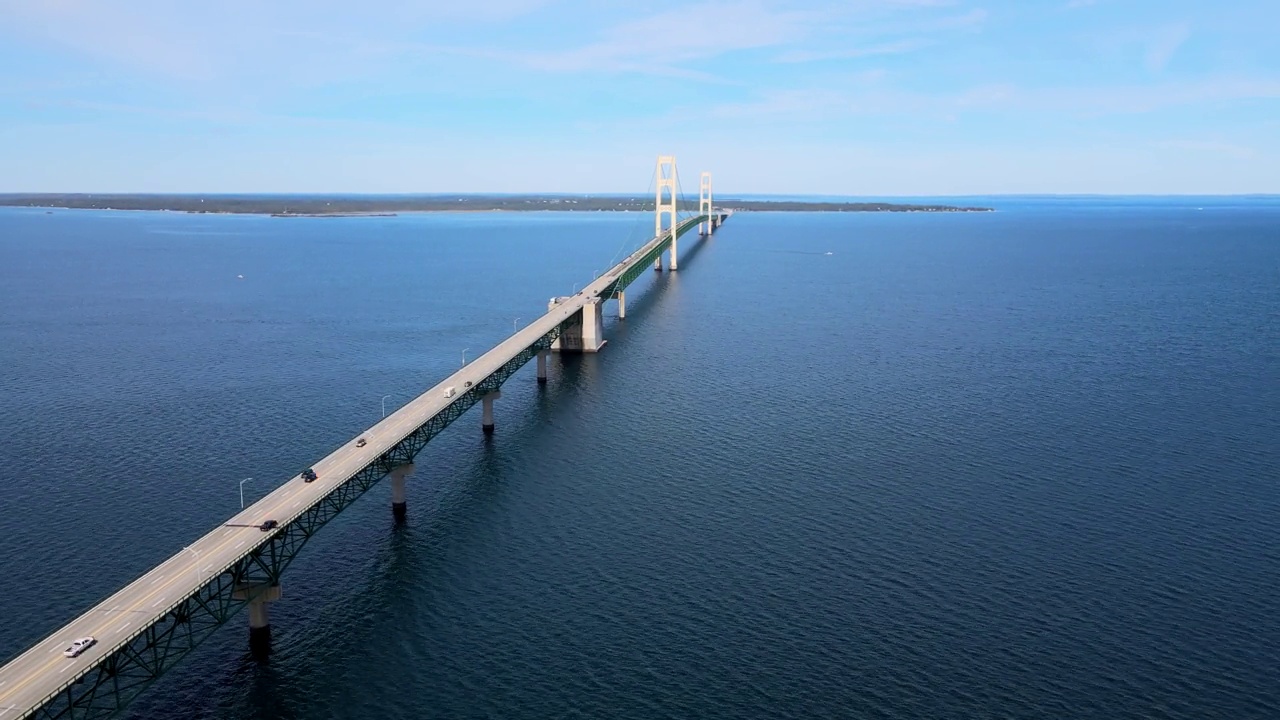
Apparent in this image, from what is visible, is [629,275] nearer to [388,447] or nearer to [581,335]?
[581,335]

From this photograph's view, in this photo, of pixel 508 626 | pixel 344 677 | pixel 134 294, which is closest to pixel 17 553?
pixel 344 677

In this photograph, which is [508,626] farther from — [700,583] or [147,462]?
[147,462]

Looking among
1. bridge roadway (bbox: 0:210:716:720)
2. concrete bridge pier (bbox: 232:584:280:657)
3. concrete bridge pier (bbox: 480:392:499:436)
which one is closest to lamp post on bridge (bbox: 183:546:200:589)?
bridge roadway (bbox: 0:210:716:720)

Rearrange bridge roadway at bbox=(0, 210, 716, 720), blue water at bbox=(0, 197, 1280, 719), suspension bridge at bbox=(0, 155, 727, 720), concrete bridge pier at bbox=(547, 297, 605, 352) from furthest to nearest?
concrete bridge pier at bbox=(547, 297, 605, 352) < blue water at bbox=(0, 197, 1280, 719) < suspension bridge at bbox=(0, 155, 727, 720) < bridge roadway at bbox=(0, 210, 716, 720)

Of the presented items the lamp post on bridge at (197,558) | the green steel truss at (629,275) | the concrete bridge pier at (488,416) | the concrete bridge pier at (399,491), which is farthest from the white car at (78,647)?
the green steel truss at (629,275)

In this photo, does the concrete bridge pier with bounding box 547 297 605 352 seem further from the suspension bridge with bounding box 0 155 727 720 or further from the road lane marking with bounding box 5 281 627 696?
the suspension bridge with bounding box 0 155 727 720

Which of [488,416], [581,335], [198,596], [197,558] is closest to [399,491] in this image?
[197,558]

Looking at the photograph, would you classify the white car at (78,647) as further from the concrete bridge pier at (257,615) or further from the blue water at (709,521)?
the concrete bridge pier at (257,615)
